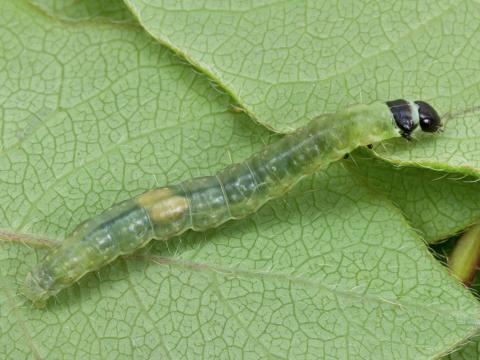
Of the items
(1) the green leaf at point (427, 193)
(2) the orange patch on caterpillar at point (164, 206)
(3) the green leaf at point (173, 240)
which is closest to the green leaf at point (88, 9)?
(3) the green leaf at point (173, 240)

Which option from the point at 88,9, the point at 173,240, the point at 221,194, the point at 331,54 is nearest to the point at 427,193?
the point at 331,54

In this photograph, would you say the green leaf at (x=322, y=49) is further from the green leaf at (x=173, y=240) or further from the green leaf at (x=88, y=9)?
the green leaf at (x=88, y=9)

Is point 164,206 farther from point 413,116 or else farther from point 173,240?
point 413,116

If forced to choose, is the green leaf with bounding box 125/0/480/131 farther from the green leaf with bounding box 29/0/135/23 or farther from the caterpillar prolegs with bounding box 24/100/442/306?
the green leaf with bounding box 29/0/135/23

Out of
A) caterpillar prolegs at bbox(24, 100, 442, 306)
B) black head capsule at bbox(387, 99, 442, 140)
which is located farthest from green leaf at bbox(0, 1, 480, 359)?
black head capsule at bbox(387, 99, 442, 140)

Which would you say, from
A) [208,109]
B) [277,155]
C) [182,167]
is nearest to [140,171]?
[182,167]

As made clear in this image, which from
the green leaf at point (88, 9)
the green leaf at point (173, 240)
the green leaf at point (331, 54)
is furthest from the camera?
the green leaf at point (88, 9)
